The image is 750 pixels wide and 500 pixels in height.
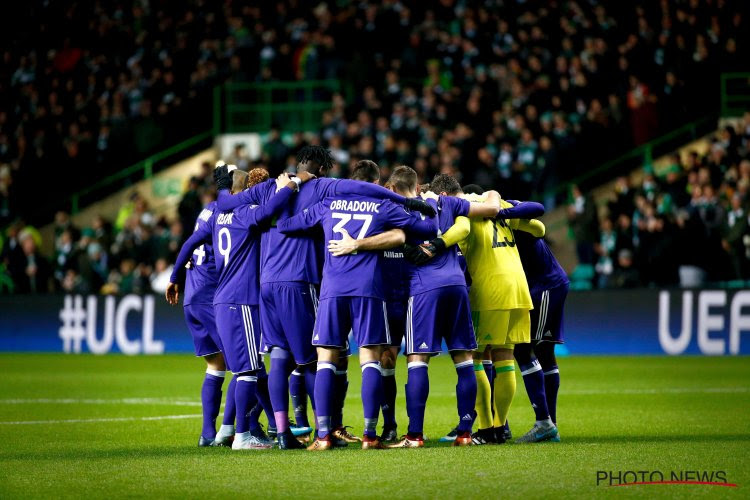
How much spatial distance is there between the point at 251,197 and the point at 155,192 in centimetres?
2009

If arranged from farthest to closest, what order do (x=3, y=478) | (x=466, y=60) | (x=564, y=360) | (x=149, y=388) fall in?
(x=466, y=60) → (x=564, y=360) → (x=149, y=388) → (x=3, y=478)

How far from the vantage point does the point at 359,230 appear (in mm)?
9492

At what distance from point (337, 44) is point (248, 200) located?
19.6 metres

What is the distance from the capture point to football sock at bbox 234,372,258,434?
9.73m

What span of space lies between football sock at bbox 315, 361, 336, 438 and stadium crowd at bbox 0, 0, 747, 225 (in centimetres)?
1440

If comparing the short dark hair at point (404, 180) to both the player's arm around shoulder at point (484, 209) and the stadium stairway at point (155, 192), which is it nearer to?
the player's arm around shoulder at point (484, 209)

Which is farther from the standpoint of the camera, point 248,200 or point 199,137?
point 199,137

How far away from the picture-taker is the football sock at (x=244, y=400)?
31.9ft

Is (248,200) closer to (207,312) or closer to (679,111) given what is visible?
(207,312)

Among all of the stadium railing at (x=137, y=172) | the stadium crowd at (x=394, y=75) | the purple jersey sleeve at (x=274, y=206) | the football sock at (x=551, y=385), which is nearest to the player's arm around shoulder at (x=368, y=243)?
the purple jersey sleeve at (x=274, y=206)

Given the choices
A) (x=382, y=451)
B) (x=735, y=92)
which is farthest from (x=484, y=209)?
(x=735, y=92)

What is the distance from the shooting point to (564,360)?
2056 centimetres

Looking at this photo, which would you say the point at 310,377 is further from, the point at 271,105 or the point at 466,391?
the point at 271,105

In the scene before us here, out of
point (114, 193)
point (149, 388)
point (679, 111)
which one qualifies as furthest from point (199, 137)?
point (149, 388)
